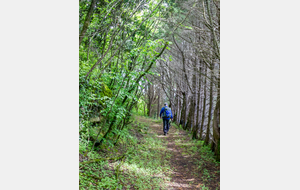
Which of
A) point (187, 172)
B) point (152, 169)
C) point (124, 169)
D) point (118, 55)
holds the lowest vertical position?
point (187, 172)

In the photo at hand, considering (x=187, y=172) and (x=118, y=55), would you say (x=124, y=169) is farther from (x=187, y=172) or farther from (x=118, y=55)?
(x=118, y=55)

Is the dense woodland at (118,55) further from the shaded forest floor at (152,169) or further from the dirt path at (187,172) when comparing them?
the dirt path at (187,172)

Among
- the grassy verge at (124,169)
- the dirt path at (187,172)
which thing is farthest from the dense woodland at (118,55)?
the dirt path at (187,172)

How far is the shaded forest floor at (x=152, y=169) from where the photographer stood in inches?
109

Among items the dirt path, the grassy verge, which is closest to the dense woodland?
the grassy verge

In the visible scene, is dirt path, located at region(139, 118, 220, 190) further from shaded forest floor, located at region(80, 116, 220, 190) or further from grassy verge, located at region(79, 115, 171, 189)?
grassy verge, located at region(79, 115, 171, 189)

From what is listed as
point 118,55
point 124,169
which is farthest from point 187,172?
point 118,55

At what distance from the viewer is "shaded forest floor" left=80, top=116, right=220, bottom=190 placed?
276 centimetres

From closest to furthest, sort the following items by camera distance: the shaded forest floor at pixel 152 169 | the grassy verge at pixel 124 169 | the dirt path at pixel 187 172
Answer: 1. the grassy verge at pixel 124 169
2. the shaded forest floor at pixel 152 169
3. the dirt path at pixel 187 172

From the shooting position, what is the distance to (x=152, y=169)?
142 inches
